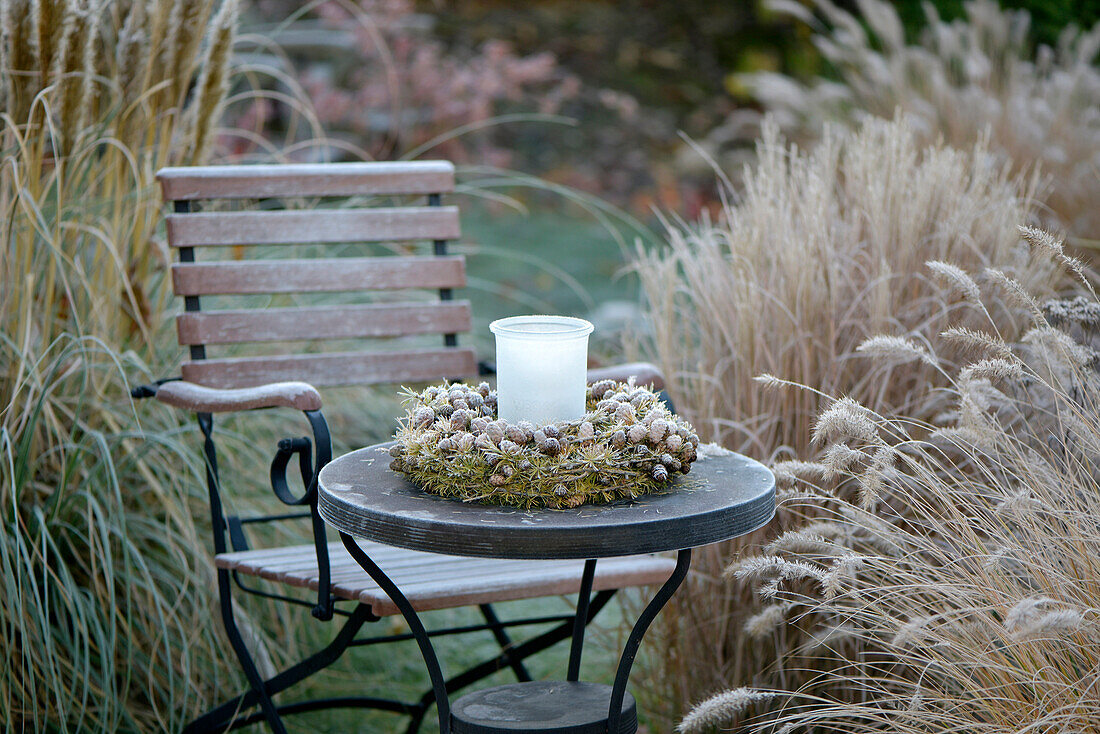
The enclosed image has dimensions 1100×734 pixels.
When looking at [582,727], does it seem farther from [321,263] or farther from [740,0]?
[740,0]

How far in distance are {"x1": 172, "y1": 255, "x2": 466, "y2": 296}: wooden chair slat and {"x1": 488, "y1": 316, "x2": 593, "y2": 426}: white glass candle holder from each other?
94cm

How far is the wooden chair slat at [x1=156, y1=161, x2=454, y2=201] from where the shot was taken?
248cm

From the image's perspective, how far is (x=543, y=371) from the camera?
1.67m

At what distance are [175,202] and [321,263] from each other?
354mm

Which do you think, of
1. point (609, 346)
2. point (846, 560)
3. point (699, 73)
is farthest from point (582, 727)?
point (699, 73)

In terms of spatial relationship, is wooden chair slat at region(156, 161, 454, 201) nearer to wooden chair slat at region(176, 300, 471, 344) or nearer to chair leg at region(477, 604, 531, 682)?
wooden chair slat at region(176, 300, 471, 344)

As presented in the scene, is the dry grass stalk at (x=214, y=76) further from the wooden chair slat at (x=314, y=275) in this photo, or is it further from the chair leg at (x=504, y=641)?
the chair leg at (x=504, y=641)

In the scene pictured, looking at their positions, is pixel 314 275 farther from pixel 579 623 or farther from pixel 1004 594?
pixel 1004 594

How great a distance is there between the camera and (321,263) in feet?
A: 8.65

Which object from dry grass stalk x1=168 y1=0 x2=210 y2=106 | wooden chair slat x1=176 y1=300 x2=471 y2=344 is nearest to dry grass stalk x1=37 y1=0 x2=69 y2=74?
dry grass stalk x1=168 y1=0 x2=210 y2=106

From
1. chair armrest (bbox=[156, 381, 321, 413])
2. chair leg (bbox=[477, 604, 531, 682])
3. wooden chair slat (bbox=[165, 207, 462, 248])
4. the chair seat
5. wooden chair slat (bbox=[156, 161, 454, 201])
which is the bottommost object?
chair leg (bbox=[477, 604, 531, 682])

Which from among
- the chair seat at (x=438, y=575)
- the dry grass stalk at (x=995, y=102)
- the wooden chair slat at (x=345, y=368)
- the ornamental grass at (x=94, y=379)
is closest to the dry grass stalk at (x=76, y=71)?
the ornamental grass at (x=94, y=379)

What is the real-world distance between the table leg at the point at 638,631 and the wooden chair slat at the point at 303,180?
4.13 ft

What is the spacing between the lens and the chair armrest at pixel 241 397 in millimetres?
1960
